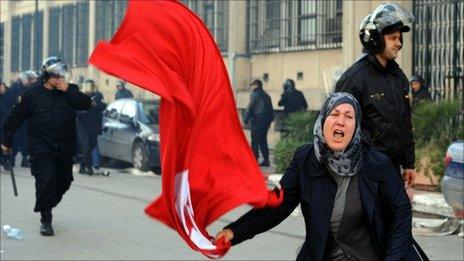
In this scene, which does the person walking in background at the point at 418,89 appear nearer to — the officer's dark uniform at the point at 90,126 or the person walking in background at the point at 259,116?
the person walking in background at the point at 259,116

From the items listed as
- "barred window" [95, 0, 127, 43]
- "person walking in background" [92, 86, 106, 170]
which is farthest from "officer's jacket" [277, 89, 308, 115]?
"barred window" [95, 0, 127, 43]

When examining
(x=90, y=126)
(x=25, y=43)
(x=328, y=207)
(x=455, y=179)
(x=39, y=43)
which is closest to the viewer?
(x=328, y=207)

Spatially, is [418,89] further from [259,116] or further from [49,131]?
[49,131]

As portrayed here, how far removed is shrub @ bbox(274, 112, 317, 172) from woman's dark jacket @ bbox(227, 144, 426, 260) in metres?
12.4

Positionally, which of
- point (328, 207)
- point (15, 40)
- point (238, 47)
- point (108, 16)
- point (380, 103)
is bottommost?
point (328, 207)

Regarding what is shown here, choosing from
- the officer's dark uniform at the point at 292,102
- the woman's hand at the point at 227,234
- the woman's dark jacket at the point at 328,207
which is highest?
the woman's dark jacket at the point at 328,207

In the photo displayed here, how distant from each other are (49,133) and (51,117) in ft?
0.55

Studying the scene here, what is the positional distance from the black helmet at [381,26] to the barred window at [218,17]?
2438 centimetres

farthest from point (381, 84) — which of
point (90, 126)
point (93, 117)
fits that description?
point (90, 126)

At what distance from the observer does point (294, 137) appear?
1827cm

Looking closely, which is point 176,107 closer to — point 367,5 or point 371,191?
point 371,191

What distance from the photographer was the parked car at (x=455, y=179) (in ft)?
37.1

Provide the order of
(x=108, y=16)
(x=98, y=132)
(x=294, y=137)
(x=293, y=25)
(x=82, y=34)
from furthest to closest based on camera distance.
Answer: (x=82, y=34)
(x=108, y=16)
(x=293, y=25)
(x=98, y=132)
(x=294, y=137)

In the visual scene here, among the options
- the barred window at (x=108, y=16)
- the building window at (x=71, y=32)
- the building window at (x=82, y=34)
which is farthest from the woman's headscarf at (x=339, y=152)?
the building window at (x=82, y=34)
